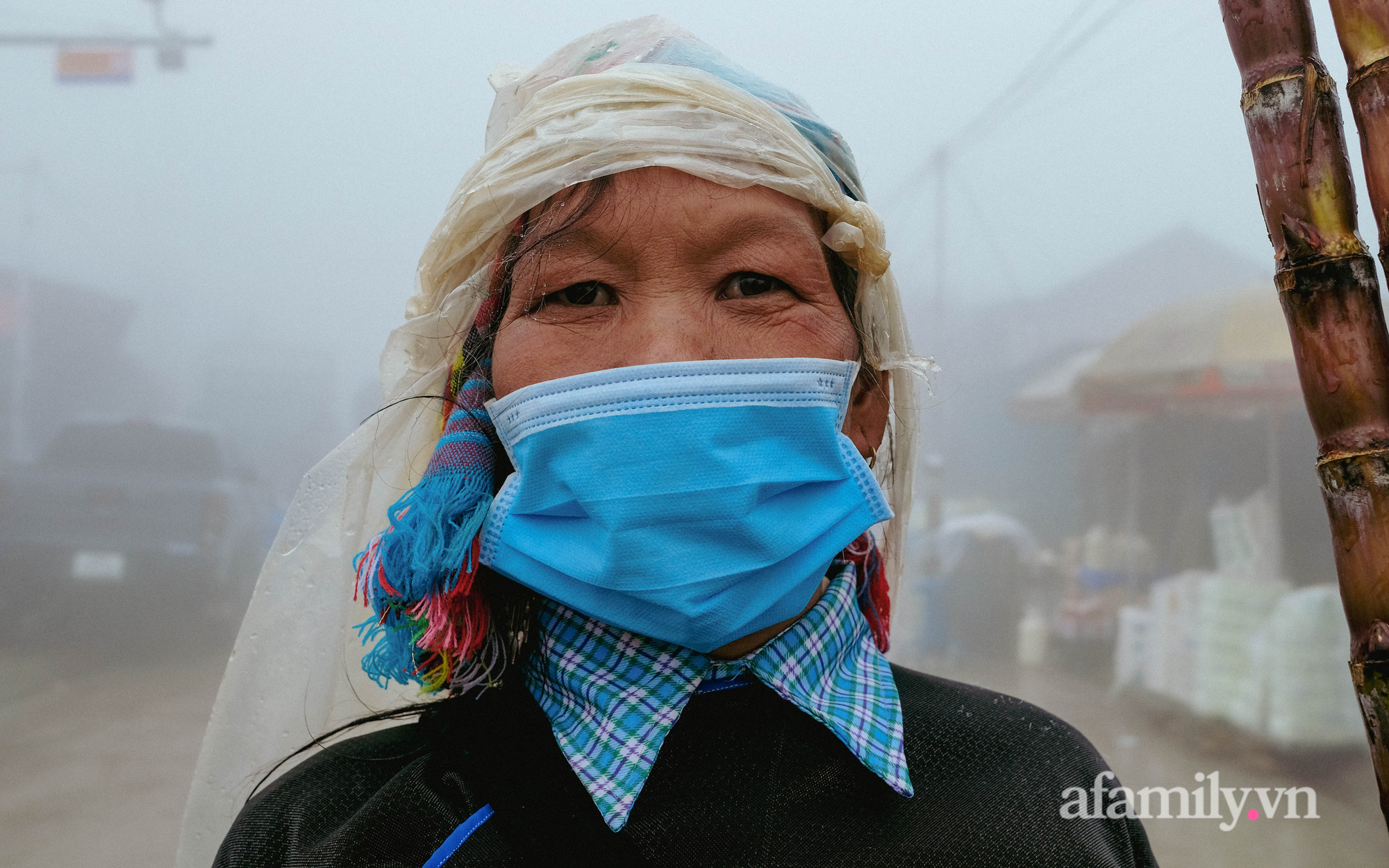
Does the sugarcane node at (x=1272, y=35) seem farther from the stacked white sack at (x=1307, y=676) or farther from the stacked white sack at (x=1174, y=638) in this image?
the stacked white sack at (x=1307, y=676)

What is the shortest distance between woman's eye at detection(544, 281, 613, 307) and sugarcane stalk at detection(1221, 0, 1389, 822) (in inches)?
30.3

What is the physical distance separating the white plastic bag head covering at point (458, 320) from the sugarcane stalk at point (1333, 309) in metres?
0.56

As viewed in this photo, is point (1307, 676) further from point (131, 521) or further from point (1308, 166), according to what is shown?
point (131, 521)

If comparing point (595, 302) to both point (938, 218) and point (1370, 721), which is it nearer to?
point (1370, 721)

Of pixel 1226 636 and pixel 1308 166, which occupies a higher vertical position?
pixel 1308 166

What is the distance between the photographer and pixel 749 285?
1182mm

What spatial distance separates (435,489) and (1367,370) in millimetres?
1051

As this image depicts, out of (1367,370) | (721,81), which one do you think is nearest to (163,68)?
(721,81)

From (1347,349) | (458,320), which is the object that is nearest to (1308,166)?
(1347,349)

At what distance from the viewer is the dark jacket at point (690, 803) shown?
1001 mm

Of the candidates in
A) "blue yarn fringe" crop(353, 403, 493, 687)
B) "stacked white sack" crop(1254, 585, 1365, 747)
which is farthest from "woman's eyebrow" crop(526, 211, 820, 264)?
"stacked white sack" crop(1254, 585, 1365, 747)

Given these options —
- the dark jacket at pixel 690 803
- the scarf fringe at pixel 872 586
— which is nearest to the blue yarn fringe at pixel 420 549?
the dark jacket at pixel 690 803

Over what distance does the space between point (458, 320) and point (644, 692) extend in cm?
68

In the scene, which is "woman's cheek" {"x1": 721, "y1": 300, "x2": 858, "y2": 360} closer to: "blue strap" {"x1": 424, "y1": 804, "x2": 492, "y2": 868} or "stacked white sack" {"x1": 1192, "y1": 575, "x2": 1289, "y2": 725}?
"blue strap" {"x1": 424, "y1": 804, "x2": 492, "y2": 868}
